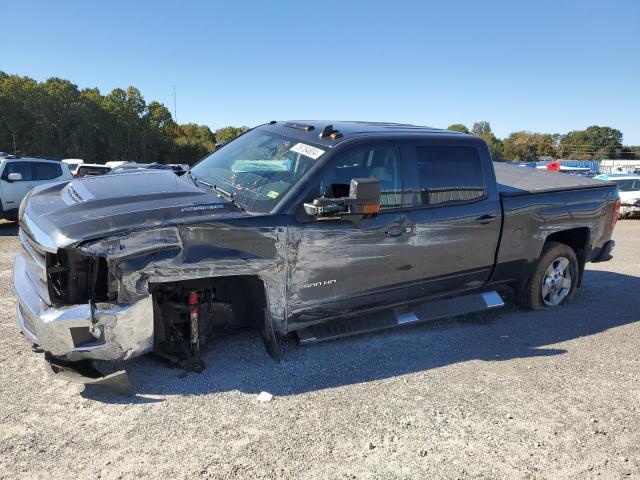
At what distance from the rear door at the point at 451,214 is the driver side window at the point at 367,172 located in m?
0.14

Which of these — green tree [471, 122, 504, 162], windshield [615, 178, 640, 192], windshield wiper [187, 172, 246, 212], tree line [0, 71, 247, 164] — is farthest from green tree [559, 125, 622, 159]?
windshield wiper [187, 172, 246, 212]

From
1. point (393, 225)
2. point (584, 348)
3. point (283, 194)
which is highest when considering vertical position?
point (283, 194)

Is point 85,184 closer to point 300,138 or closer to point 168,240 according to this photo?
point 168,240

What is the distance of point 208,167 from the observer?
4652 mm

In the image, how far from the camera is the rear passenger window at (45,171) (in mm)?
11752

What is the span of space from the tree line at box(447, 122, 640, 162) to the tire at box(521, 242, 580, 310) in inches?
3983

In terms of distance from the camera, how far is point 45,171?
11930 mm

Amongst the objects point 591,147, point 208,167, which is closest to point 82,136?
point 208,167

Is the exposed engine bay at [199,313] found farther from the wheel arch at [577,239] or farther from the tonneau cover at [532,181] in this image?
the wheel arch at [577,239]

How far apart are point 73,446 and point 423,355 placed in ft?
8.92

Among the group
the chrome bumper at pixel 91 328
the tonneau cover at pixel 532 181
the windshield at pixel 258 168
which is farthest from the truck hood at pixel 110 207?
the tonneau cover at pixel 532 181

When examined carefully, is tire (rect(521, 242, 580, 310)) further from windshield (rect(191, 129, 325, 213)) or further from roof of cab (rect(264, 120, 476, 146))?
windshield (rect(191, 129, 325, 213))

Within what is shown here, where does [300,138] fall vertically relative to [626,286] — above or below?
above

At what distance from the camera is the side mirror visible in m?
3.52
